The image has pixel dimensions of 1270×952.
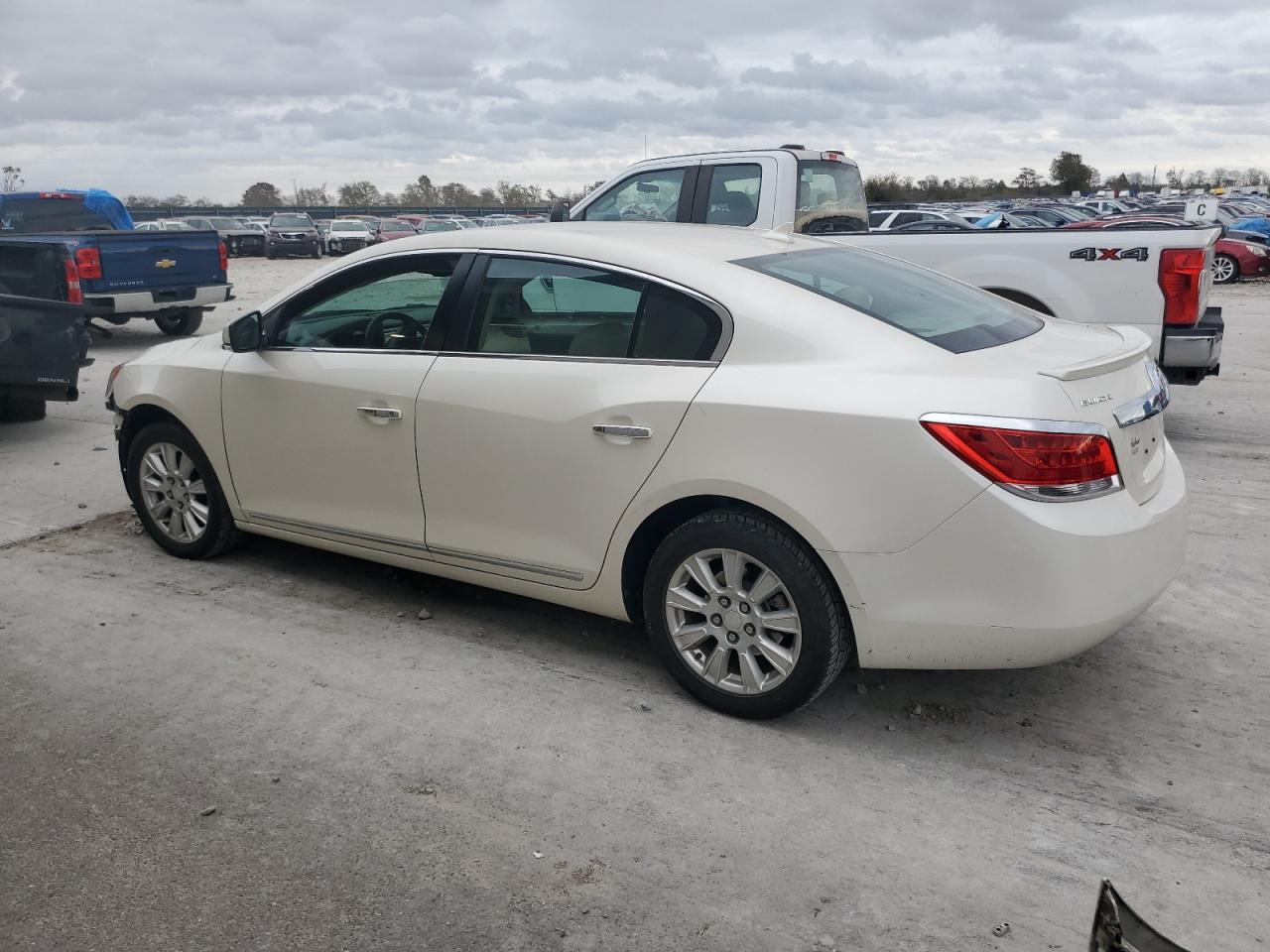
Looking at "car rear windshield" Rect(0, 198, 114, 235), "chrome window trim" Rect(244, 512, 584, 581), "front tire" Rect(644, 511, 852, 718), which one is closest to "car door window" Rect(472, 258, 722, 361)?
"front tire" Rect(644, 511, 852, 718)

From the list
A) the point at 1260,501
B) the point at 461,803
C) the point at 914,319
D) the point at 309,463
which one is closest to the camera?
the point at 461,803

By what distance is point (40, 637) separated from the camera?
4562 millimetres

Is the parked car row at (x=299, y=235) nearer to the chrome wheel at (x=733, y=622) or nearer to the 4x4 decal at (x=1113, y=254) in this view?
the 4x4 decal at (x=1113, y=254)

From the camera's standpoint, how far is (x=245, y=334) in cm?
481

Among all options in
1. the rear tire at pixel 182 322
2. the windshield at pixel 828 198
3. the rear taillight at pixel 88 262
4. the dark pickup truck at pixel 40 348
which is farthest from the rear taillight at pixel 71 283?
the windshield at pixel 828 198

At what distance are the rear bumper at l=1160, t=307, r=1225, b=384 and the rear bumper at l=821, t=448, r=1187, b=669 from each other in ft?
14.1

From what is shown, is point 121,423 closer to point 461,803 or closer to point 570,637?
point 570,637

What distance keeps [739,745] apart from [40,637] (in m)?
2.96

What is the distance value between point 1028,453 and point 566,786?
170 centimetres

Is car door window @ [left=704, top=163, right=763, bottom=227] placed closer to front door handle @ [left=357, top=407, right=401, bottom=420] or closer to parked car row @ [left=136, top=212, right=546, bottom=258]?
front door handle @ [left=357, top=407, right=401, bottom=420]

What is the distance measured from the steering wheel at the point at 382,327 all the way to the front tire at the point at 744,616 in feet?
4.85

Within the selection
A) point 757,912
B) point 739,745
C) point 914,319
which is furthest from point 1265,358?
point 757,912

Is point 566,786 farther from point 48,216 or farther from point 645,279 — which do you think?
point 48,216

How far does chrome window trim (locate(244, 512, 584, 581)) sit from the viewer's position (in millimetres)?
4117
